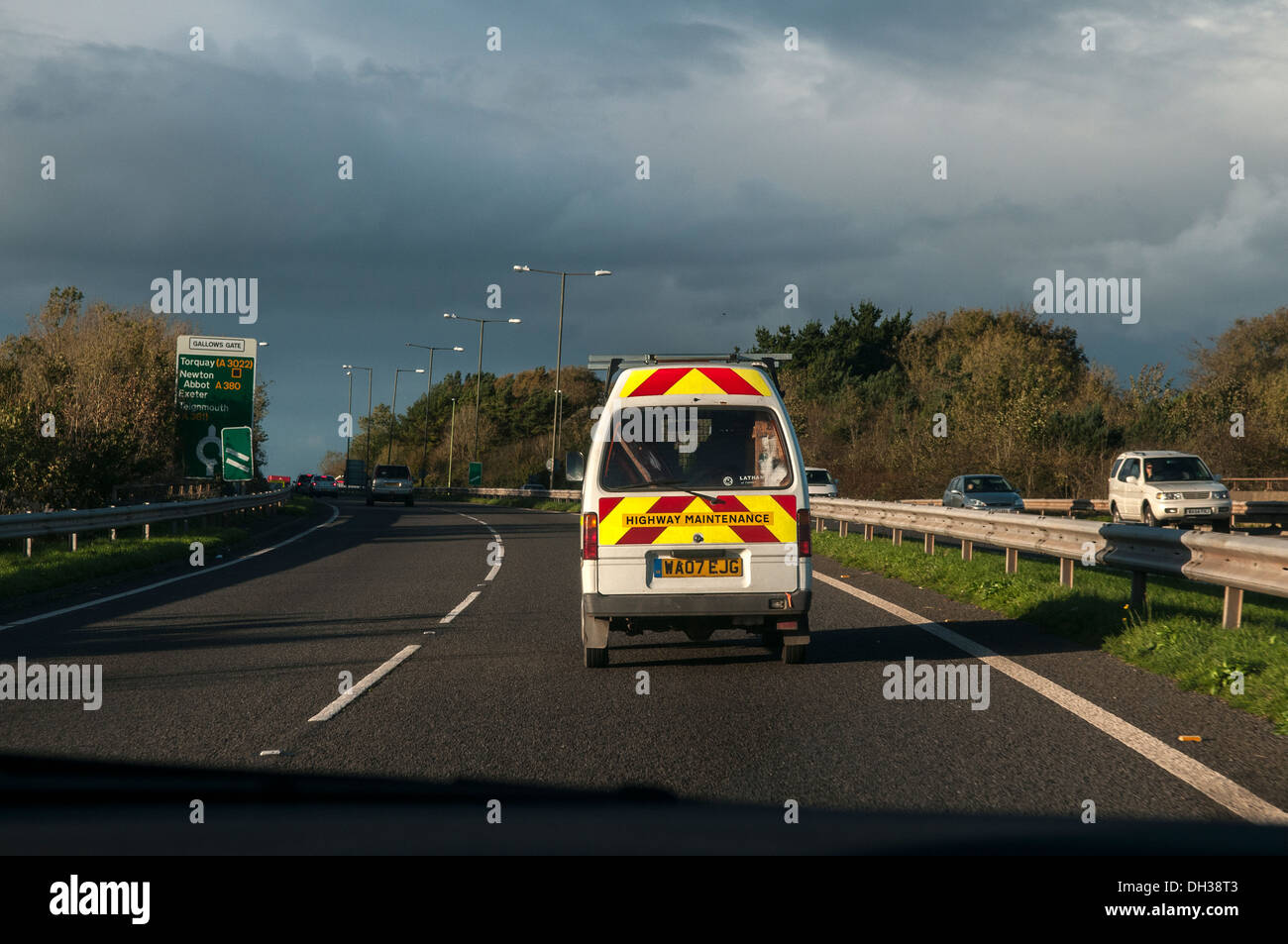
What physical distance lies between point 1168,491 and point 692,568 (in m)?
20.3

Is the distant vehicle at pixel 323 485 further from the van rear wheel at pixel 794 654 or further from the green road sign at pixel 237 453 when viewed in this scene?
the van rear wheel at pixel 794 654

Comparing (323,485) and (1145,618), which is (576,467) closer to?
(1145,618)

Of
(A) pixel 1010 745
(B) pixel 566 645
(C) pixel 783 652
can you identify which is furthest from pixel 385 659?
(A) pixel 1010 745

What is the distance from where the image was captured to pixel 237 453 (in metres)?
30.5

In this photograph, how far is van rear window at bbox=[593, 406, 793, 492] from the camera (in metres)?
8.11

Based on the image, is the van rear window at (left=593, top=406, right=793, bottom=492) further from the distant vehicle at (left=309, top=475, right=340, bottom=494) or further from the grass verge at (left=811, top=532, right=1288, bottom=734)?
the distant vehicle at (left=309, top=475, right=340, bottom=494)

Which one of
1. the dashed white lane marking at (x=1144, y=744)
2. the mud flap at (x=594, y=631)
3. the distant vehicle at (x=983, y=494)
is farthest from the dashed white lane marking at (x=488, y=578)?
the distant vehicle at (x=983, y=494)

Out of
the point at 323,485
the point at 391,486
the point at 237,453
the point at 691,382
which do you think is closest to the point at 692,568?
the point at 691,382

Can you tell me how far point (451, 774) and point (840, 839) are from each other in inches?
111

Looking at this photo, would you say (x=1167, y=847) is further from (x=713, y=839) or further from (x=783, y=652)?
(x=783, y=652)

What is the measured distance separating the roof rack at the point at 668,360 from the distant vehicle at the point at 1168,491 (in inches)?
636

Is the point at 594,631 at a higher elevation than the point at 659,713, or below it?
higher

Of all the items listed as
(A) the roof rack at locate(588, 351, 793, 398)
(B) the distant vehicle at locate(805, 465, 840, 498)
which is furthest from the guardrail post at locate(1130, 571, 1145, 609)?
(B) the distant vehicle at locate(805, 465, 840, 498)

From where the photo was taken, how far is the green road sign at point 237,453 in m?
30.2
